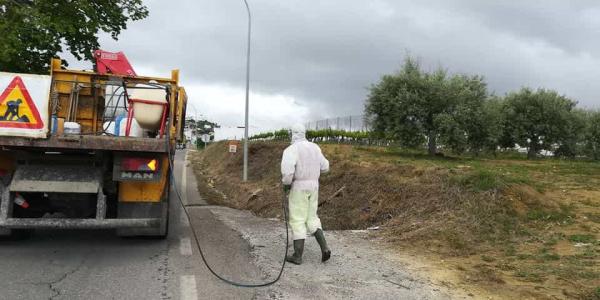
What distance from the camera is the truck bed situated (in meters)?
5.90

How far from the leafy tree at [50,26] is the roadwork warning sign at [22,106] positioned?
6.82 metres

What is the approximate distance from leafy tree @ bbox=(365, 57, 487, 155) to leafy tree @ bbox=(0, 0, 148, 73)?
37.1ft

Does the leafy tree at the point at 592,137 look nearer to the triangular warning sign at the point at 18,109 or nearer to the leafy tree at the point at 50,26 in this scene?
the leafy tree at the point at 50,26

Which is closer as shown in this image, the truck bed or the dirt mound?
the truck bed

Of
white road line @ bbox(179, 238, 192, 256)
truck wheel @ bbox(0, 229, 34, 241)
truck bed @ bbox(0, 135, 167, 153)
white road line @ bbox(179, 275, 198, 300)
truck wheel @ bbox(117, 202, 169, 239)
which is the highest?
truck bed @ bbox(0, 135, 167, 153)

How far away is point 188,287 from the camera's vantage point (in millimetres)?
5168

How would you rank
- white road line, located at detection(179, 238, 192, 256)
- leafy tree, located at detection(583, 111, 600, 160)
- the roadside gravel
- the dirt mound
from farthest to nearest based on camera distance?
leafy tree, located at detection(583, 111, 600, 160) → the dirt mound → white road line, located at detection(179, 238, 192, 256) → the roadside gravel

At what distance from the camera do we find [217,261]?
6387mm

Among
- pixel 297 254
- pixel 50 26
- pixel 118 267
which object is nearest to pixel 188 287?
pixel 118 267

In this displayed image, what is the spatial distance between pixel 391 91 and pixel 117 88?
17272 mm

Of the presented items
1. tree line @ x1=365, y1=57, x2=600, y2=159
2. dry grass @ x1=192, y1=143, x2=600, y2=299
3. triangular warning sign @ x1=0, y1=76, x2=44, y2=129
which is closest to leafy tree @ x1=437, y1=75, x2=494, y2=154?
tree line @ x1=365, y1=57, x2=600, y2=159

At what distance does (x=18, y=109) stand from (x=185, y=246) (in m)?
2.79

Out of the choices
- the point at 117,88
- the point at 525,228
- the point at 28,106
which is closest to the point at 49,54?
the point at 117,88

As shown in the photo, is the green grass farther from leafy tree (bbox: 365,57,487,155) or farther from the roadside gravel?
leafy tree (bbox: 365,57,487,155)
